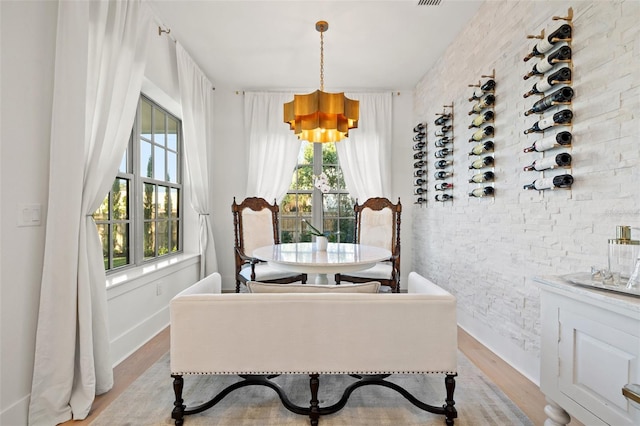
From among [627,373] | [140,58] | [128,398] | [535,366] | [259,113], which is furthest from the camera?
[259,113]

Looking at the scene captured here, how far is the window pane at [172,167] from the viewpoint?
3.83 meters

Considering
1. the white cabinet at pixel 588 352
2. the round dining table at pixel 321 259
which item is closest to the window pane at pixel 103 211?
the round dining table at pixel 321 259

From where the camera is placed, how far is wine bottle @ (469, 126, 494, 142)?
8.49ft

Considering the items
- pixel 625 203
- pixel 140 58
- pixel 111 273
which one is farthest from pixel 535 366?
pixel 140 58

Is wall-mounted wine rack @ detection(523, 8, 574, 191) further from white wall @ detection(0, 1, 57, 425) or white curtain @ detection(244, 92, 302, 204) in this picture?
white curtain @ detection(244, 92, 302, 204)

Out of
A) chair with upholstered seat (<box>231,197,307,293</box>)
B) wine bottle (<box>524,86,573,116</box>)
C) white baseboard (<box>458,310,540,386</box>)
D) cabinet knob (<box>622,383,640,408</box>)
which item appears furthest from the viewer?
chair with upholstered seat (<box>231,197,307,293</box>)

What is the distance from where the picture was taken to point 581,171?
5.78ft

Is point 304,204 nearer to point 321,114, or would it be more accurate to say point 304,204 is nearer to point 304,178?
point 304,178

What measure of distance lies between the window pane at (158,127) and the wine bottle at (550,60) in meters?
3.36

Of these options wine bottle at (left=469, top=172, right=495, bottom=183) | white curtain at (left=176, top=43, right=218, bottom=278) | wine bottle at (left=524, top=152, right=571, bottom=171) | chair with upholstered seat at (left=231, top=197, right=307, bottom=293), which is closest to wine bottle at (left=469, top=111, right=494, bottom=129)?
wine bottle at (left=469, top=172, right=495, bottom=183)

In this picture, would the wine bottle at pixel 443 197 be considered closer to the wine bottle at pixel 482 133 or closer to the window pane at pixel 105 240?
the wine bottle at pixel 482 133

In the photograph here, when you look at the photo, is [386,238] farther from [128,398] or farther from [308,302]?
[128,398]

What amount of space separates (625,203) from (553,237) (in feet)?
1.57

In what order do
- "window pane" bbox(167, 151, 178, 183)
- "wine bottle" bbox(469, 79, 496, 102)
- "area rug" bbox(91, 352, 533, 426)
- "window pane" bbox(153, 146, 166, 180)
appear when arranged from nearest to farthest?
"area rug" bbox(91, 352, 533, 426) < "wine bottle" bbox(469, 79, 496, 102) < "window pane" bbox(153, 146, 166, 180) < "window pane" bbox(167, 151, 178, 183)
